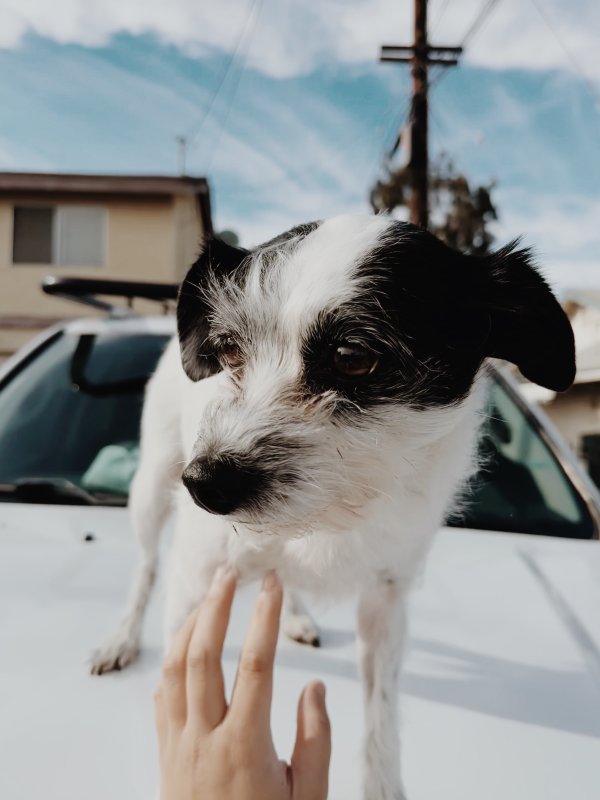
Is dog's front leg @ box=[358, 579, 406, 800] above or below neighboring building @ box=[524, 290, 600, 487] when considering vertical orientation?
below

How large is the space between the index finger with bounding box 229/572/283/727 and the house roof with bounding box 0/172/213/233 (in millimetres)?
14317

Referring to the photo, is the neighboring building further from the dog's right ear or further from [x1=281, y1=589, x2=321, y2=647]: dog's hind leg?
the dog's right ear

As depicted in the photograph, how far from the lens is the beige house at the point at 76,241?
1446cm

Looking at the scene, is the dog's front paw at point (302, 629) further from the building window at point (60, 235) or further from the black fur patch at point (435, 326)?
the building window at point (60, 235)

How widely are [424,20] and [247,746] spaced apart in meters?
12.6

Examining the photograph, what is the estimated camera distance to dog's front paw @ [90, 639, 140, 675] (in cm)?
140

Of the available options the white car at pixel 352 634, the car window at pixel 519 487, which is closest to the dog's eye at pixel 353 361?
the white car at pixel 352 634

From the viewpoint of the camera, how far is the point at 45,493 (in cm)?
219

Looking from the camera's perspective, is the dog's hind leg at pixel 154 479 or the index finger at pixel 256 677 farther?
the dog's hind leg at pixel 154 479

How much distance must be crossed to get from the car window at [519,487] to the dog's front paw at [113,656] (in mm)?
1052

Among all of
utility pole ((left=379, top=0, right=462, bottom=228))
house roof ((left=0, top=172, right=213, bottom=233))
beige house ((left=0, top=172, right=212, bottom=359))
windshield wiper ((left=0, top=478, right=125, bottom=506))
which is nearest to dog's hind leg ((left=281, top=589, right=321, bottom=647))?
windshield wiper ((left=0, top=478, right=125, bottom=506))

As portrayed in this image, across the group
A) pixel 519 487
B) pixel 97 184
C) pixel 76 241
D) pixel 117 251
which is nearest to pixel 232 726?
pixel 519 487

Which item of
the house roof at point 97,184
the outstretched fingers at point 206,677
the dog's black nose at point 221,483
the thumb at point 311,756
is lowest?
the thumb at point 311,756

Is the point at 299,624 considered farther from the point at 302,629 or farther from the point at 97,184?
the point at 97,184
